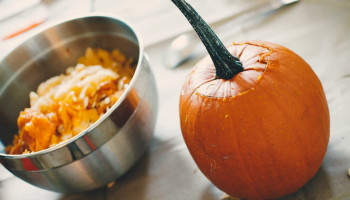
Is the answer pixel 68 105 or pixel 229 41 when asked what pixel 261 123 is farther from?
pixel 229 41

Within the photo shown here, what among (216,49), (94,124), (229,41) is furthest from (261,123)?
(229,41)

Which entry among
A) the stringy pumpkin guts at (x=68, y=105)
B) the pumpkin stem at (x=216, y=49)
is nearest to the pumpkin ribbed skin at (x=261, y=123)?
the pumpkin stem at (x=216, y=49)

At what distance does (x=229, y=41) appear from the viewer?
98 cm

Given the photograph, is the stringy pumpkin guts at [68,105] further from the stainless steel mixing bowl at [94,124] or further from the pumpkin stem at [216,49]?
the pumpkin stem at [216,49]

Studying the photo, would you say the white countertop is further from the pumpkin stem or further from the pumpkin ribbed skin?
the pumpkin stem

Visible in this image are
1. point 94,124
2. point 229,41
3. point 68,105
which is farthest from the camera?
point 229,41

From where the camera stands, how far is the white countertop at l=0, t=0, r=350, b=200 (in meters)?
0.60

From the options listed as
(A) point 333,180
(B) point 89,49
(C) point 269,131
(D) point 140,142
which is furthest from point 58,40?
(A) point 333,180

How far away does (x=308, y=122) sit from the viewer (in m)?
0.49

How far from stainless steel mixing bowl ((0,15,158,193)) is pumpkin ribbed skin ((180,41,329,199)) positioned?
0.55 ft

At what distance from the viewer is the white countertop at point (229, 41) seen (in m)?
0.60

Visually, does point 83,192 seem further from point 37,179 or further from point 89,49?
point 89,49

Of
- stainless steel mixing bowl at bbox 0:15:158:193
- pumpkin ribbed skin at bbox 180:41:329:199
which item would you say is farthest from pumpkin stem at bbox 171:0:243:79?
stainless steel mixing bowl at bbox 0:15:158:193

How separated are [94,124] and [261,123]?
31cm
